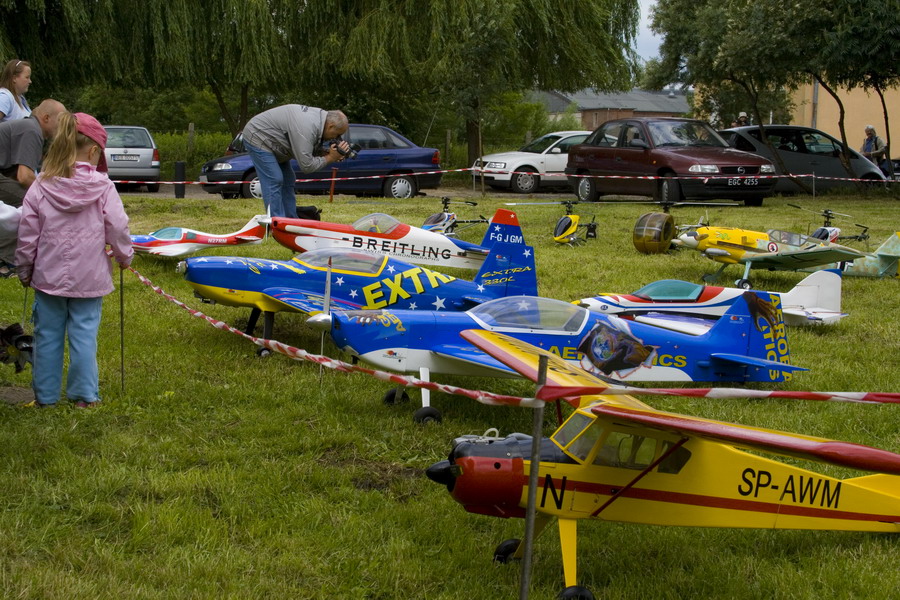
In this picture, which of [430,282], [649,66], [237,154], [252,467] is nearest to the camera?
[252,467]

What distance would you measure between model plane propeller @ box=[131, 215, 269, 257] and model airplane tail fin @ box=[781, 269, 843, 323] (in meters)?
6.08

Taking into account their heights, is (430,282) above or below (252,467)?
above

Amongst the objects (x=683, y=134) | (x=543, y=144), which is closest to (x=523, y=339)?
(x=683, y=134)

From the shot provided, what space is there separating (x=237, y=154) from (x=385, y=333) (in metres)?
14.5

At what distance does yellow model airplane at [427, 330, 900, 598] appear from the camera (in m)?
3.85

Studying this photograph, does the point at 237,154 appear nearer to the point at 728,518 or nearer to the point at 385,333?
the point at 385,333

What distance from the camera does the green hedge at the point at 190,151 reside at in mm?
26516

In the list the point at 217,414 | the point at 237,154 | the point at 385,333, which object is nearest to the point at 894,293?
the point at 385,333

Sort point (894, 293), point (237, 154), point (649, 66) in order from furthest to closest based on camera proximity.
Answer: point (649, 66)
point (237, 154)
point (894, 293)

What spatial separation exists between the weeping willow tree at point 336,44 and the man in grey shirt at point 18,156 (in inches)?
596

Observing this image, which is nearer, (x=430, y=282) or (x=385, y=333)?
(x=385, y=333)

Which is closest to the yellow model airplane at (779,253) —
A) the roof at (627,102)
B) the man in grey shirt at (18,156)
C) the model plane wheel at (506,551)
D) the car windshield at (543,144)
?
the model plane wheel at (506,551)

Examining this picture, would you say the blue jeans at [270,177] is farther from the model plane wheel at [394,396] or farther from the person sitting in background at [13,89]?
the model plane wheel at [394,396]

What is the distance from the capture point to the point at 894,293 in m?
10.7
